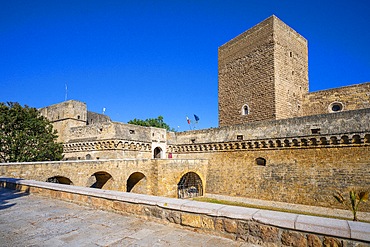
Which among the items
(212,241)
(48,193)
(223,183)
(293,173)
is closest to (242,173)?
(223,183)

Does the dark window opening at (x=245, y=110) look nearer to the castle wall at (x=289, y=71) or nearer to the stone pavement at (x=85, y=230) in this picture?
the castle wall at (x=289, y=71)

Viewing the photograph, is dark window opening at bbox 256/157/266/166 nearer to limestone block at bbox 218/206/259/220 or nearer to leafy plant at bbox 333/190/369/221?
leafy plant at bbox 333/190/369/221

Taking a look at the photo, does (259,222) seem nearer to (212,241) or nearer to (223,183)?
(212,241)

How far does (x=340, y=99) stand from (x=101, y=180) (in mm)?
17404

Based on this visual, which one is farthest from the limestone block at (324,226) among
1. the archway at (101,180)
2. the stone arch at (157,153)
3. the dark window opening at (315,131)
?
the stone arch at (157,153)

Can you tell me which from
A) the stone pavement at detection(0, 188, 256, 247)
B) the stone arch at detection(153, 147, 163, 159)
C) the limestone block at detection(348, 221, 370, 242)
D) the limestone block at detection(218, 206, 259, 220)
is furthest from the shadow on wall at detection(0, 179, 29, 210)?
the stone arch at detection(153, 147, 163, 159)

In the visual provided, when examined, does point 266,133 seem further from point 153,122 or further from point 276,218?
point 153,122

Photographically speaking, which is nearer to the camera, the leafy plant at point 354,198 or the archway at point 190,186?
the leafy plant at point 354,198

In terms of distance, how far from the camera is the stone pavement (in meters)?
2.99

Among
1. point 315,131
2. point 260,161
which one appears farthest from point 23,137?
point 315,131

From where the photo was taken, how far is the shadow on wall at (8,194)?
5.21 m

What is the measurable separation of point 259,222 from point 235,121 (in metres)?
18.2

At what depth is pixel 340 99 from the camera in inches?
678

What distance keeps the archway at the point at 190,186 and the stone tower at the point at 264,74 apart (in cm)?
615
